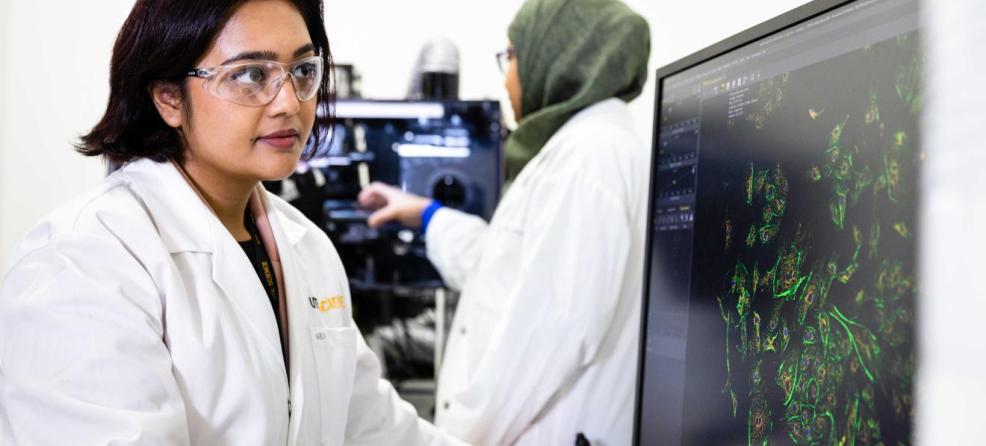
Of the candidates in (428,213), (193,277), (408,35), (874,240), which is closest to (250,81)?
(193,277)

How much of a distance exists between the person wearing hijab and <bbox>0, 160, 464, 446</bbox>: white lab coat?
0.35 metres

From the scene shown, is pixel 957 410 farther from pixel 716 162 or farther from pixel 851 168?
pixel 716 162

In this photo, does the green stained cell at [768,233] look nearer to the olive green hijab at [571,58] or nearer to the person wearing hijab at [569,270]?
the person wearing hijab at [569,270]

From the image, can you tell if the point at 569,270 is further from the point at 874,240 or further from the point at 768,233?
the point at 874,240

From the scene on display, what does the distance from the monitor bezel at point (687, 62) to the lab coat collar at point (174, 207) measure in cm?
50

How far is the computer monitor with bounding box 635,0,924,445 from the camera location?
61 cm

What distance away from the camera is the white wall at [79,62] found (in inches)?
115

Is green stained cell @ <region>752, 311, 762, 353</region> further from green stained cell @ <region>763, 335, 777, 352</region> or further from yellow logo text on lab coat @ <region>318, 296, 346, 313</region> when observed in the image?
yellow logo text on lab coat @ <region>318, 296, 346, 313</region>

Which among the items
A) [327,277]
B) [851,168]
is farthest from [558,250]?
[851,168]

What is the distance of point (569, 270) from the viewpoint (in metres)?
1.49

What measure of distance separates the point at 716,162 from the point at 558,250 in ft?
2.00

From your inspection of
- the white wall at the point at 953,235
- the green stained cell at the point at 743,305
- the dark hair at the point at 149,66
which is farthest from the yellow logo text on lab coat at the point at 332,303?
the white wall at the point at 953,235

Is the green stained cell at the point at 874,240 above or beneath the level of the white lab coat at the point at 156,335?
above

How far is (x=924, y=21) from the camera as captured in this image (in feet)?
1.96
